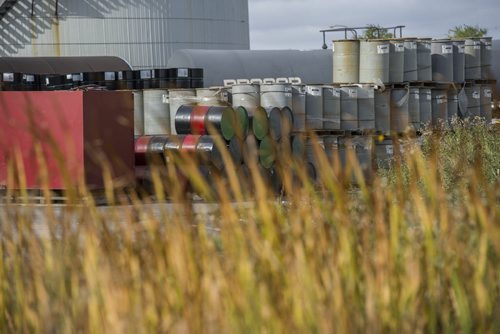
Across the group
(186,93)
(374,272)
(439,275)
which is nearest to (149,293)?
(374,272)

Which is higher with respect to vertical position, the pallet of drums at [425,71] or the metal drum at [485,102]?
the pallet of drums at [425,71]

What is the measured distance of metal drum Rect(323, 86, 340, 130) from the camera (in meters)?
22.1

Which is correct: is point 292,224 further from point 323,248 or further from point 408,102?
point 408,102

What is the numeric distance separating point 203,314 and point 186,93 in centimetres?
1864

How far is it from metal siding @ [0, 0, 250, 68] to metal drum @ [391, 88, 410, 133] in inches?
863

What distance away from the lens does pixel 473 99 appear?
941 inches

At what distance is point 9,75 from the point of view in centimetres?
2559

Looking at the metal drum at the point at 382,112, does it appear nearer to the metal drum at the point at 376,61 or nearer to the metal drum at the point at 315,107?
the metal drum at the point at 376,61

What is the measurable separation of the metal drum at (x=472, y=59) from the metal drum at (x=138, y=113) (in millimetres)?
7462

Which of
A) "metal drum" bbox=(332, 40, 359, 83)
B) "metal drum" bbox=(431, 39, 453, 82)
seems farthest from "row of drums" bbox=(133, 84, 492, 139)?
"metal drum" bbox=(332, 40, 359, 83)

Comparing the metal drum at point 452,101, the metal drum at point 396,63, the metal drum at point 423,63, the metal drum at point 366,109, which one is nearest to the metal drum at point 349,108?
the metal drum at point 366,109

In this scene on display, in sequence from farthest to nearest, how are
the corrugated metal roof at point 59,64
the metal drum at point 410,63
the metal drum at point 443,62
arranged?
the corrugated metal roof at point 59,64 < the metal drum at point 443,62 < the metal drum at point 410,63

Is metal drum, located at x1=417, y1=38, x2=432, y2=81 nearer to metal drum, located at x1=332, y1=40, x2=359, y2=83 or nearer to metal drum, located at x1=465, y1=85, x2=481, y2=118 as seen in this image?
metal drum, located at x1=465, y1=85, x2=481, y2=118

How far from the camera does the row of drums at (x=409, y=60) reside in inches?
893
